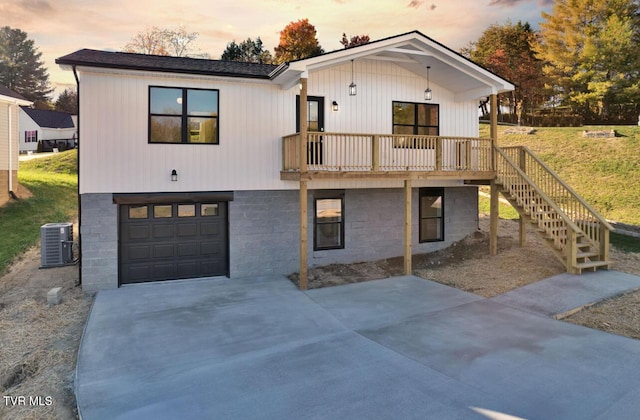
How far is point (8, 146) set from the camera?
56.2ft

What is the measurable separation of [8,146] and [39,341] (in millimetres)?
14483

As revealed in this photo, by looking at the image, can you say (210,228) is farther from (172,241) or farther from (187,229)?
(172,241)

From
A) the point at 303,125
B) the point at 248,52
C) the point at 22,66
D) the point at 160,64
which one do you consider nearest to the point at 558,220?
the point at 303,125

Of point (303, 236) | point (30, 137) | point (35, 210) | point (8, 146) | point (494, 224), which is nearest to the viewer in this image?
point (303, 236)

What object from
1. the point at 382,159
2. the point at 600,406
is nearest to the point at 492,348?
the point at 600,406

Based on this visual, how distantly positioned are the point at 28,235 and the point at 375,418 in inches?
577

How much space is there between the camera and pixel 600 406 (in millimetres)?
4406

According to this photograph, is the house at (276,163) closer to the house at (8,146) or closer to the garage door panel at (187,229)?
the garage door panel at (187,229)

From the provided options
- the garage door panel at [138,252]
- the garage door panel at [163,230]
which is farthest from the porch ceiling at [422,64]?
the garage door panel at [138,252]

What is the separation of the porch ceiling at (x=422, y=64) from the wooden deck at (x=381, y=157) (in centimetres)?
151

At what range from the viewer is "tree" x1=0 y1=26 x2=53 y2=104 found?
Answer: 171ft

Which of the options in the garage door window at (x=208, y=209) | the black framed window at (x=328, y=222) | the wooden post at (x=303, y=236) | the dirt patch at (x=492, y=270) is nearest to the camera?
the dirt patch at (x=492, y=270)

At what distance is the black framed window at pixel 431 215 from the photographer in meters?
13.0

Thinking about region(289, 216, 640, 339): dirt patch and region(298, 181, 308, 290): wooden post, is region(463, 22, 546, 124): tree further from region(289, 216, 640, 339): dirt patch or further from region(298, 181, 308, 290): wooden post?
region(298, 181, 308, 290): wooden post
